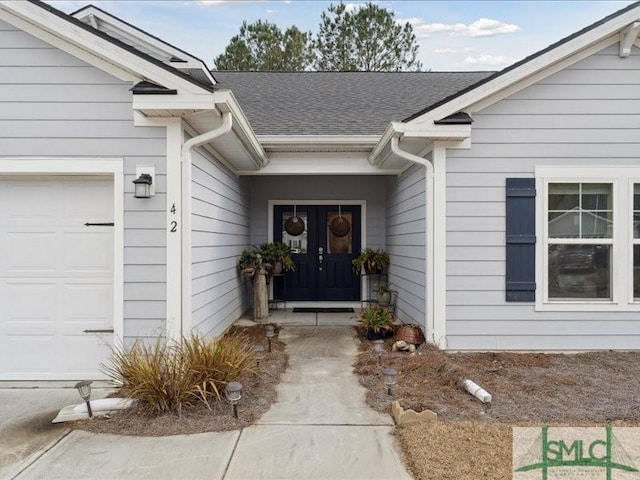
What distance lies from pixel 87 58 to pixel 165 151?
1.10m

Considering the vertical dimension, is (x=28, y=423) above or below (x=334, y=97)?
below

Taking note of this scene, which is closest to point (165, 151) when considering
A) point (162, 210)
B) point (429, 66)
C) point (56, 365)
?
point (162, 210)

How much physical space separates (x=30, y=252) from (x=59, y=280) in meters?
0.39

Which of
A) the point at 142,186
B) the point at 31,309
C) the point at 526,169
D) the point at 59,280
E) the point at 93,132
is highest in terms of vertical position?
the point at 93,132

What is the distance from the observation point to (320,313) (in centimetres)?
763

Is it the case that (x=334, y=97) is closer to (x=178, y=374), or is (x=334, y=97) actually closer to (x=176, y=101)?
(x=176, y=101)

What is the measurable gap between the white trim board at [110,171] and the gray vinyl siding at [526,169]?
3437 millimetres

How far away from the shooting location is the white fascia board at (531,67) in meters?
4.64

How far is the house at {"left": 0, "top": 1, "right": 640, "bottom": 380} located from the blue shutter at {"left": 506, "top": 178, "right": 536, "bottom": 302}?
0.6 inches

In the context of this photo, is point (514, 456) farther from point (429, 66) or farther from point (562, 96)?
point (429, 66)

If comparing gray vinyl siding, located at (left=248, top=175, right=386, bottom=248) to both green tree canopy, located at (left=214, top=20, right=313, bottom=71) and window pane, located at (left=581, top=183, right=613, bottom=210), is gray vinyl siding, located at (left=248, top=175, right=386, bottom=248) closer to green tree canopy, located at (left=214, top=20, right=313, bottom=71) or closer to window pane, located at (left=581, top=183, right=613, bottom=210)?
window pane, located at (left=581, top=183, right=613, bottom=210)

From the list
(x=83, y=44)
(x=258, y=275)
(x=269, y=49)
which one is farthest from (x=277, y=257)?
(x=269, y=49)
